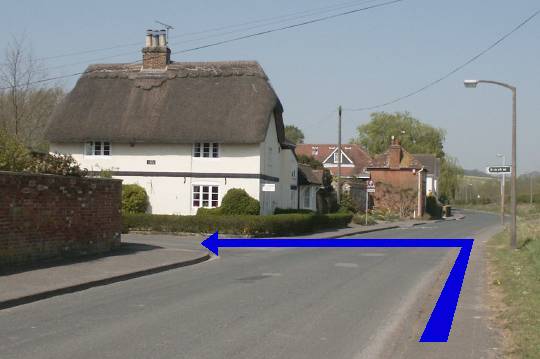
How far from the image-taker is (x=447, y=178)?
107438 millimetres

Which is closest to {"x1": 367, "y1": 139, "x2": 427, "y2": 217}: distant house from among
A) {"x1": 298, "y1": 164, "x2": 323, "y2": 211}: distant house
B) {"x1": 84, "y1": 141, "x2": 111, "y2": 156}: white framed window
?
{"x1": 298, "y1": 164, "x2": 323, "y2": 211}: distant house

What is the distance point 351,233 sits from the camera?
3762 centimetres

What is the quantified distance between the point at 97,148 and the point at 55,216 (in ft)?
71.6

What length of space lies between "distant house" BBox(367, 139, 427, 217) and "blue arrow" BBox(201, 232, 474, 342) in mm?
36144

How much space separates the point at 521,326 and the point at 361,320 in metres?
2.27

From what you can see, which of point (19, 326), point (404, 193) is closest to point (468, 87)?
point (19, 326)

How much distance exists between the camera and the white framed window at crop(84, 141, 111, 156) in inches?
1489

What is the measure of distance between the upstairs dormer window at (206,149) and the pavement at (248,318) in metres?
19.1

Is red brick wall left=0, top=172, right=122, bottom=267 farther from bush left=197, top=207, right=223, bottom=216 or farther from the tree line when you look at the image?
the tree line

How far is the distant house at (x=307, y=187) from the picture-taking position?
153 feet

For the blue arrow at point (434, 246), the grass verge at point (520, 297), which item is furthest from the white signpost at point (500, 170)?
the grass verge at point (520, 297)

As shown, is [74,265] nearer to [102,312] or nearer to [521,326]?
[102,312]

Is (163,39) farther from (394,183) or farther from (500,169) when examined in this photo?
(394,183)

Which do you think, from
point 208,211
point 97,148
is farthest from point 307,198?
point 97,148
